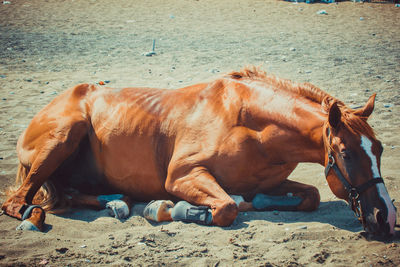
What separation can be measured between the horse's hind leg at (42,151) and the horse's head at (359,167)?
2.44 meters

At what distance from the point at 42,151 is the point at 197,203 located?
5.34ft

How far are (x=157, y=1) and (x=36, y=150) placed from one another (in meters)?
12.7

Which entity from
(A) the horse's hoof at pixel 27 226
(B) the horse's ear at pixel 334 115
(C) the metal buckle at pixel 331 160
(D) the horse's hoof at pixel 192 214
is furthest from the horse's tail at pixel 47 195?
(B) the horse's ear at pixel 334 115

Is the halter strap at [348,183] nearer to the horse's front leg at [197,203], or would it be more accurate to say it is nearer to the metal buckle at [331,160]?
the metal buckle at [331,160]

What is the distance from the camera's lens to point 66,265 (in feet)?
9.47

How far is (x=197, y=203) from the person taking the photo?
12.3ft

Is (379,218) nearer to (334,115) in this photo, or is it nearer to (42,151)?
(334,115)

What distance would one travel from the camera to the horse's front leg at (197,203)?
3.53m

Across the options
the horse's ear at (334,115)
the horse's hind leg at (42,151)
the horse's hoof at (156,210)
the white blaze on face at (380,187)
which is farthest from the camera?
the horse's hind leg at (42,151)

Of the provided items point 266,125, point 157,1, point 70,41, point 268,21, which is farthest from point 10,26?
point 266,125

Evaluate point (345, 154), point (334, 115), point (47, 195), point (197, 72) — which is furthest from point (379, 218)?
point (197, 72)

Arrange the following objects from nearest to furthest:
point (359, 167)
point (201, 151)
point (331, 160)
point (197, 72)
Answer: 1. point (359, 167)
2. point (331, 160)
3. point (201, 151)
4. point (197, 72)

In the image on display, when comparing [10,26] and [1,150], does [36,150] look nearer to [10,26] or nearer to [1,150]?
[1,150]

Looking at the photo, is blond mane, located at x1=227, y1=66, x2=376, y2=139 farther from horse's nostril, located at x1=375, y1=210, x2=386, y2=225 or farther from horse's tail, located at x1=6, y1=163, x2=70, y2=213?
horse's tail, located at x1=6, y1=163, x2=70, y2=213
